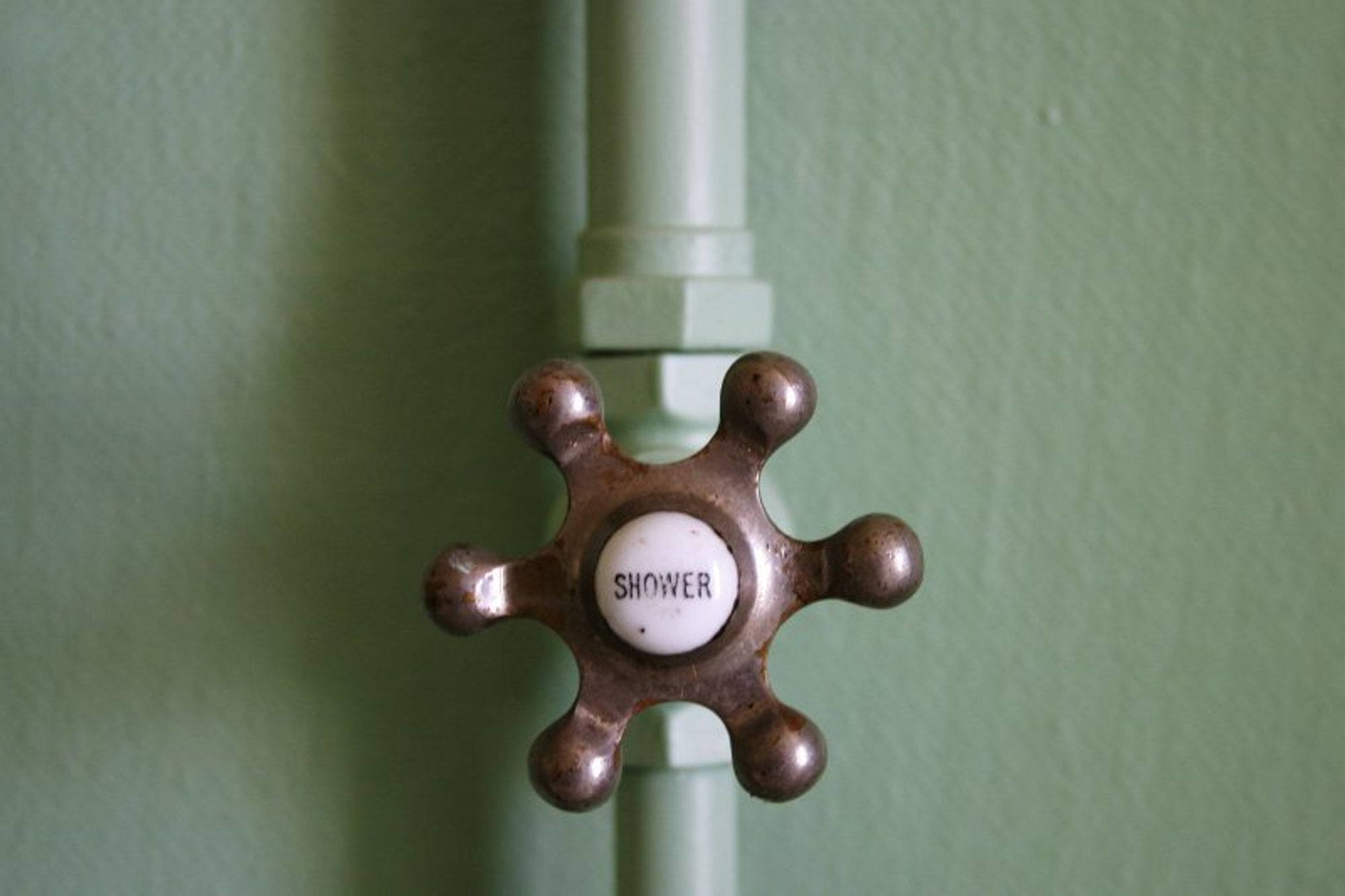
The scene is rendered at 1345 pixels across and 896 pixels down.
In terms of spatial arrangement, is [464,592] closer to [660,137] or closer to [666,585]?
[666,585]

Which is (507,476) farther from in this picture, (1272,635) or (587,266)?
(1272,635)

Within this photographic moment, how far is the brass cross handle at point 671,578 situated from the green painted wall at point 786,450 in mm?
123

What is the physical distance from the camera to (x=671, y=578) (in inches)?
15.3

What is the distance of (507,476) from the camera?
53 cm

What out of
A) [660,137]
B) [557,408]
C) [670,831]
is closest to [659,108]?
[660,137]

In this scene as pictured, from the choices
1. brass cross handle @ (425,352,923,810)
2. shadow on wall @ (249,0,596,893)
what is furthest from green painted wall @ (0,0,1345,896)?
brass cross handle @ (425,352,923,810)

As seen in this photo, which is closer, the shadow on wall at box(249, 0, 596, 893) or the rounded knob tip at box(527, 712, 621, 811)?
the rounded knob tip at box(527, 712, 621, 811)

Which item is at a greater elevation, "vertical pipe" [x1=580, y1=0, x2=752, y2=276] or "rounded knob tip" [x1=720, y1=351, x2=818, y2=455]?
"vertical pipe" [x1=580, y1=0, x2=752, y2=276]

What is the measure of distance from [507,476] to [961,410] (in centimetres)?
17

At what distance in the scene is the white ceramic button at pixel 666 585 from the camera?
390mm

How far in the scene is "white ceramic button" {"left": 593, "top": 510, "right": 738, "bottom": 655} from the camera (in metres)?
0.39

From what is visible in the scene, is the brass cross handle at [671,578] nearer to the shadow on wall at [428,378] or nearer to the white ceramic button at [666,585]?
the white ceramic button at [666,585]

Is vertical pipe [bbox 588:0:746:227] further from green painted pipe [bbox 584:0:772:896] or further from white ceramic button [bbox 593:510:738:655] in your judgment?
white ceramic button [bbox 593:510:738:655]

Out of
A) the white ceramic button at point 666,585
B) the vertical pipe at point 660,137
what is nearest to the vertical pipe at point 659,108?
the vertical pipe at point 660,137
